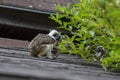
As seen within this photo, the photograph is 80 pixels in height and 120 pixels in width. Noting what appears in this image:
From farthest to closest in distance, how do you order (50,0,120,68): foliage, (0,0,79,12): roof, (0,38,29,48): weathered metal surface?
1. (0,38,29,48): weathered metal surface
2. (0,0,79,12): roof
3. (50,0,120,68): foliage

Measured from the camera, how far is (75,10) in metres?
4.95

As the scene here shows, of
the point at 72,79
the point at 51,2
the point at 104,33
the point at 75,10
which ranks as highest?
the point at 51,2

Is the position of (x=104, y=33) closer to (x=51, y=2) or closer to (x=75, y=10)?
(x=75, y=10)

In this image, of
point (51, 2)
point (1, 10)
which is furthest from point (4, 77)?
point (51, 2)

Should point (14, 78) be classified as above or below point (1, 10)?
below

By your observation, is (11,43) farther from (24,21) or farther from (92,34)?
(92,34)

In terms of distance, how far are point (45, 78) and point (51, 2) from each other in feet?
20.4

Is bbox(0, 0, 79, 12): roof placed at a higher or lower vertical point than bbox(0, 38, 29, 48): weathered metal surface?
higher

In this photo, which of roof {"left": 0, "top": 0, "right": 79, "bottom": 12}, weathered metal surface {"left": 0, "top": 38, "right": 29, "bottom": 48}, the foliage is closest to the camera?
the foliage

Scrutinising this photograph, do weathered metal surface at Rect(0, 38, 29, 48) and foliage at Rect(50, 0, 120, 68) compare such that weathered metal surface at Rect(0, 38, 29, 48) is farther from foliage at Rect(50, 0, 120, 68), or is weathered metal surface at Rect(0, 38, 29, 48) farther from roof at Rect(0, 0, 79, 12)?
foliage at Rect(50, 0, 120, 68)

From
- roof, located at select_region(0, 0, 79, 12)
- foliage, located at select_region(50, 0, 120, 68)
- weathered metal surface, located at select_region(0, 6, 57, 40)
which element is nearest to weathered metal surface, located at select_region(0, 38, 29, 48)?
weathered metal surface, located at select_region(0, 6, 57, 40)

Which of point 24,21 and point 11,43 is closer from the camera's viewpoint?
point 24,21

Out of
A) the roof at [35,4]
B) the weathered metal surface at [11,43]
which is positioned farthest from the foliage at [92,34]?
the weathered metal surface at [11,43]

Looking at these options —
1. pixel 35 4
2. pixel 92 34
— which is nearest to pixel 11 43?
pixel 35 4
